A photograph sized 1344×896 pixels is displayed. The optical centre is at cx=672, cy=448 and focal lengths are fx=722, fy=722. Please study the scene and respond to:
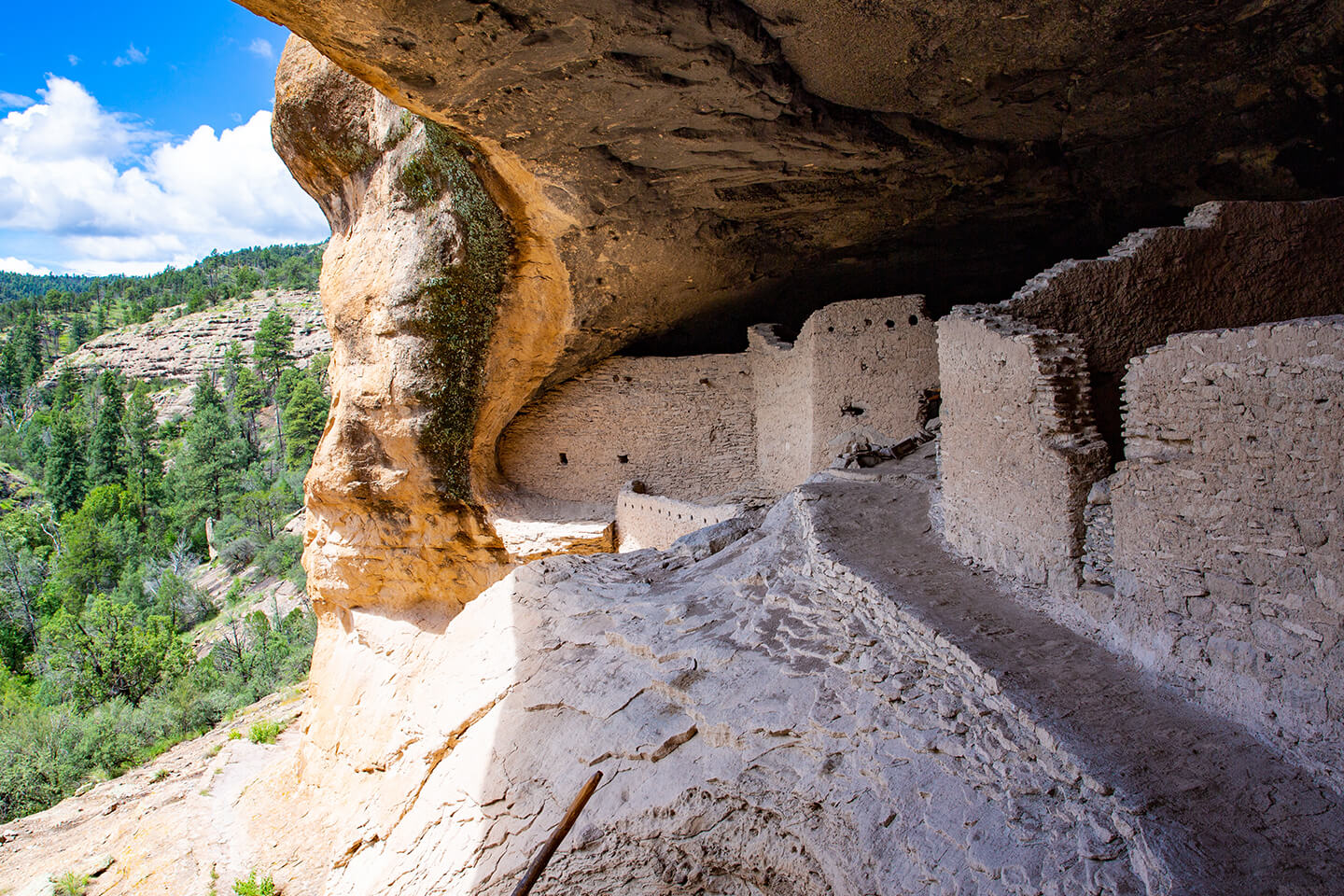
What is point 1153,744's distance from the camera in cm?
256

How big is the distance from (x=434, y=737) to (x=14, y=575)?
86.0ft

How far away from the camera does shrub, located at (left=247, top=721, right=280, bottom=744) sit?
12086mm

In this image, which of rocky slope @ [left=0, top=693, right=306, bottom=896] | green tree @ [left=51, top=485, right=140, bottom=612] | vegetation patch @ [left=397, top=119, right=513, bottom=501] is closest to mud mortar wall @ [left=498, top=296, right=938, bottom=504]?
vegetation patch @ [left=397, top=119, right=513, bottom=501]

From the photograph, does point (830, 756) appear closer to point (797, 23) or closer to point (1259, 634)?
point (1259, 634)

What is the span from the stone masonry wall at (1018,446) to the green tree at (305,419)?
82.4ft

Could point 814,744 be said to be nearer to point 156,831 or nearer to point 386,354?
point 386,354

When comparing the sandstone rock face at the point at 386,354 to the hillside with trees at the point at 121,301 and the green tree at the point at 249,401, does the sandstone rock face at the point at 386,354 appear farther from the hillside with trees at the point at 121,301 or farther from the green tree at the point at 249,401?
the hillside with trees at the point at 121,301

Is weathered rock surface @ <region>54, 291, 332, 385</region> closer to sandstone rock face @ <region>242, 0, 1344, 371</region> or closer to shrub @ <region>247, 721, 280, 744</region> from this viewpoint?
shrub @ <region>247, 721, 280, 744</region>

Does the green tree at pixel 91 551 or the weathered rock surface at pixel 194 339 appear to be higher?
the weathered rock surface at pixel 194 339

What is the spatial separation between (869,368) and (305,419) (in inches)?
922

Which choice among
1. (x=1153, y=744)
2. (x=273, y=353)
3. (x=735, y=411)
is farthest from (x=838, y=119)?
(x=273, y=353)

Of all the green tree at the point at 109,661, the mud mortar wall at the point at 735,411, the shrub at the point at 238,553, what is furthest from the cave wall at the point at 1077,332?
the shrub at the point at 238,553

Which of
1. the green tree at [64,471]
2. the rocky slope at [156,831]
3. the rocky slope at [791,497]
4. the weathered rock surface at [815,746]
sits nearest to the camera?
the weathered rock surface at [815,746]

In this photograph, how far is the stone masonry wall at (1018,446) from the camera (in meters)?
3.49
